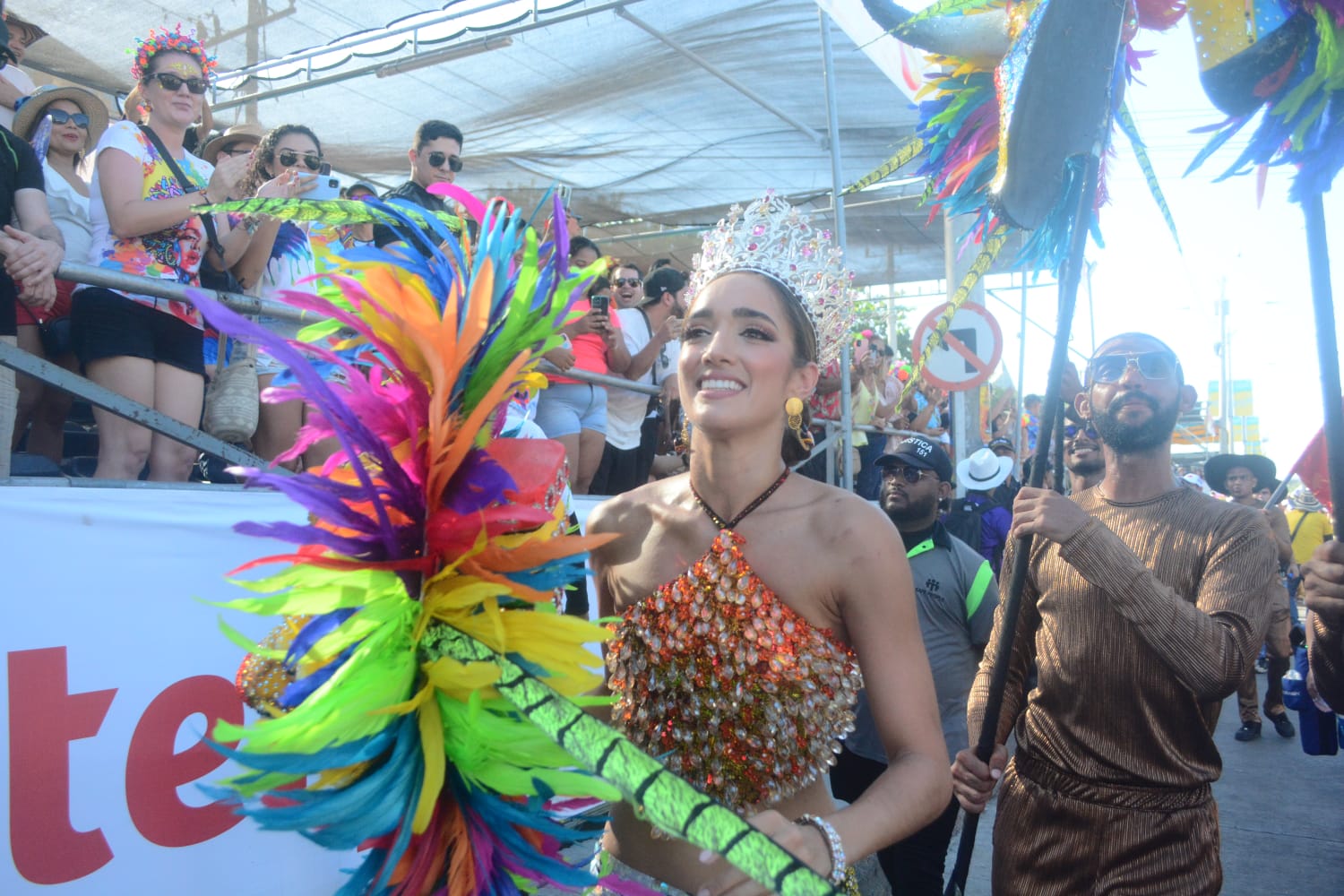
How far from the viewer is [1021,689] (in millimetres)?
2994

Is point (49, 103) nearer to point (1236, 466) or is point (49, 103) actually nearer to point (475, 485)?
point (475, 485)

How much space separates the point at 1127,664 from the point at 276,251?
11.3 feet

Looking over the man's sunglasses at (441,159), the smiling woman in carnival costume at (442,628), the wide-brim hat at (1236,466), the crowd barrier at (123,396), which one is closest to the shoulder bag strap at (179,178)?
the crowd barrier at (123,396)

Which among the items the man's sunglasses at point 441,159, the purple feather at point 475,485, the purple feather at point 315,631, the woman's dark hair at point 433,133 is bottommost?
the purple feather at point 315,631

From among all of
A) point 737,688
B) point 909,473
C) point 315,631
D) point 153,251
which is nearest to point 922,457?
point 909,473

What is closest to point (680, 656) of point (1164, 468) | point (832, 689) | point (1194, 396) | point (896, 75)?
point (832, 689)

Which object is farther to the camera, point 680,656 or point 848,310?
point 848,310

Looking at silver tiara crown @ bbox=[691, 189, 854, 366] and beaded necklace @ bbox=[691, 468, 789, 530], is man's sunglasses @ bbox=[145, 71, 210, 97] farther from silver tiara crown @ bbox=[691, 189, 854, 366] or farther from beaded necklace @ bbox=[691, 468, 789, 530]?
beaded necklace @ bbox=[691, 468, 789, 530]

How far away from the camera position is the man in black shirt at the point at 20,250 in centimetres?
294

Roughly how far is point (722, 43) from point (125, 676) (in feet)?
20.1

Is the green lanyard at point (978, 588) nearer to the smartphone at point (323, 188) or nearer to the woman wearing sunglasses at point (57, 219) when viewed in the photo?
the smartphone at point (323, 188)

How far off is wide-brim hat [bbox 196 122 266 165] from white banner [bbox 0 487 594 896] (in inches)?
77.0

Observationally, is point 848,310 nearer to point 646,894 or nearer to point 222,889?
point 646,894

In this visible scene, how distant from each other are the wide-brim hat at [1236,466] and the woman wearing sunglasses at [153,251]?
7.93 meters
